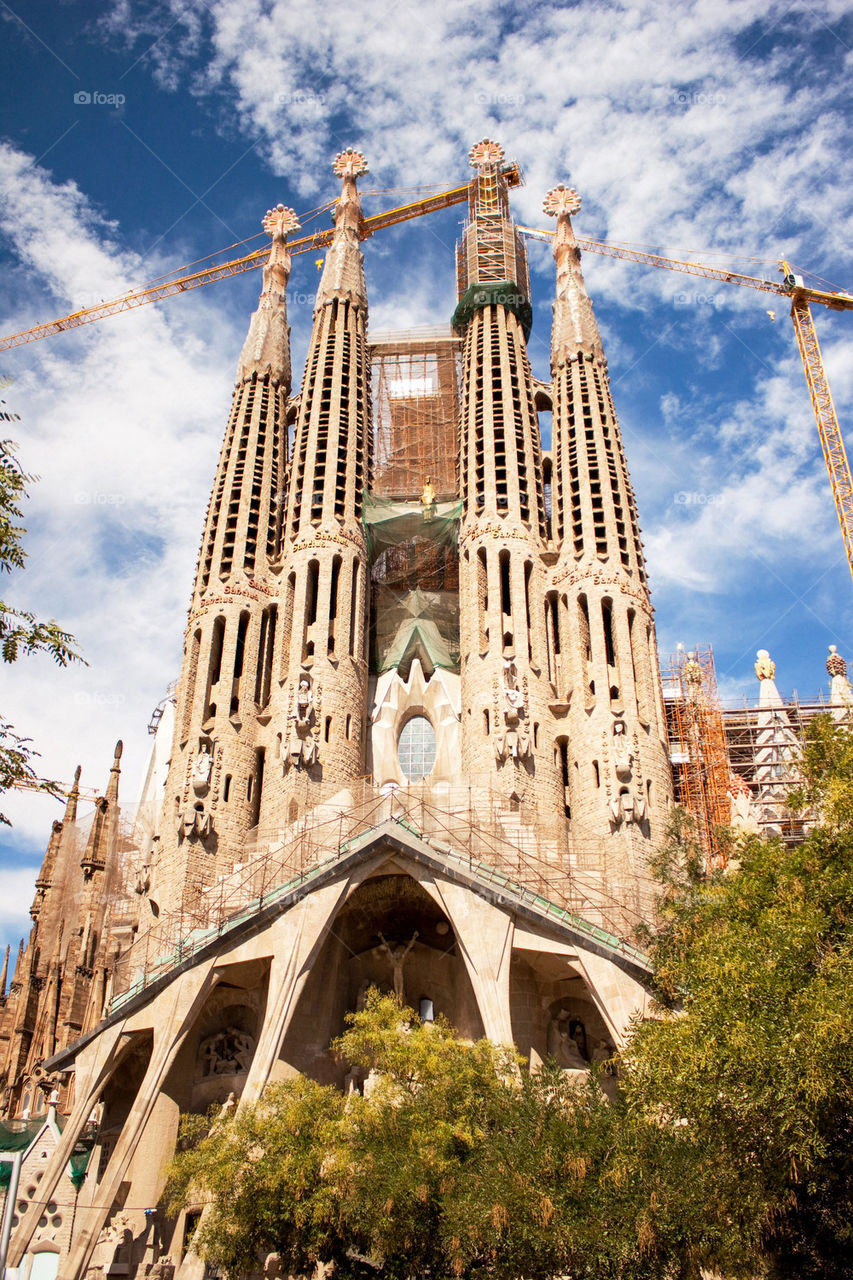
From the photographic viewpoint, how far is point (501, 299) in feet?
141

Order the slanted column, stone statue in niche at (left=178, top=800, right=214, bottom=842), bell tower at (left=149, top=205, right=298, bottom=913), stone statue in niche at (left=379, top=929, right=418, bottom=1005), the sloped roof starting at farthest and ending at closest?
bell tower at (left=149, top=205, right=298, bottom=913), stone statue in niche at (left=178, top=800, right=214, bottom=842), the slanted column, stone statue in niche at (left=379, top=929, right=418, bottom=1005), the sloped roof

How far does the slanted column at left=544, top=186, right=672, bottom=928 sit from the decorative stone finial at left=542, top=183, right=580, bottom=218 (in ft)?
18.2

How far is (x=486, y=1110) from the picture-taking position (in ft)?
60.4

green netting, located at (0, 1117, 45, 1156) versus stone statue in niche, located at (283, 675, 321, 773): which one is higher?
stone statue in niche, located at (283, 675, 321, 773)

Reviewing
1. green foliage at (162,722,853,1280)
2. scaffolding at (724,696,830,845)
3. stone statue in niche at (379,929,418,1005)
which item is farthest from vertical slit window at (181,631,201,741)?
scaffolding at (724,696,830,845)

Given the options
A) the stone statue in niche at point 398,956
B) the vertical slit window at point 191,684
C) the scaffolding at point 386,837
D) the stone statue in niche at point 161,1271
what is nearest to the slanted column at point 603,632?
the scaffolding at point 386,837

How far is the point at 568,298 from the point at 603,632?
50.8ft

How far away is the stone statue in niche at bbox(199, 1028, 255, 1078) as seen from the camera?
2908cm

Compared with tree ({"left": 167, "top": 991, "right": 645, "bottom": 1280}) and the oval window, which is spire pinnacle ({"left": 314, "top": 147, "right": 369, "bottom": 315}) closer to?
the oval window

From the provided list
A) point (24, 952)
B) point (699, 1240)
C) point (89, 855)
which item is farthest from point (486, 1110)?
point (24, 952)

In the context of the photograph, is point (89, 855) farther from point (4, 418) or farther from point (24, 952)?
point (4, 418)

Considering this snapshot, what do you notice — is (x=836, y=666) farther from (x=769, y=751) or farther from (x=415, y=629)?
(x=415, y=629)

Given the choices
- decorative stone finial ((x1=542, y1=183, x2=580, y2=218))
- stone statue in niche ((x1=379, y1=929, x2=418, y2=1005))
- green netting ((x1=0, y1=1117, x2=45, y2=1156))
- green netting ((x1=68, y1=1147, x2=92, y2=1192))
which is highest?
decorative stone finial ((x1=542, y1=183, x2=580, y2=218))

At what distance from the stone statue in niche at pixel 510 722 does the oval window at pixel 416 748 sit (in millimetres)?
4625
